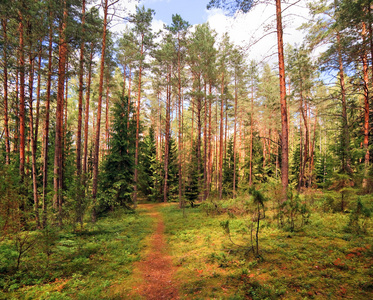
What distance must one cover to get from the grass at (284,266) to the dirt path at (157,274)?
11.6 inches

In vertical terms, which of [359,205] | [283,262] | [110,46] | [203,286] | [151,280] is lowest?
[151,280]

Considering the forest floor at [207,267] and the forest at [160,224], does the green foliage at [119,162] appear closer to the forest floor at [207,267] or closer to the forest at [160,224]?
the forest at [160,224]

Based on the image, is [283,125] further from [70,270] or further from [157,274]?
[70,270]

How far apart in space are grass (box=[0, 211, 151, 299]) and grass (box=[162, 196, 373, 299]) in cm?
180

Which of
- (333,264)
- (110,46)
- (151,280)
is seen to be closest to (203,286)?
(151,280)

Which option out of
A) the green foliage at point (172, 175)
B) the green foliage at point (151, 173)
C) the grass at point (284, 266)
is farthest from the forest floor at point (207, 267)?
the green foliage at point (151, 173)

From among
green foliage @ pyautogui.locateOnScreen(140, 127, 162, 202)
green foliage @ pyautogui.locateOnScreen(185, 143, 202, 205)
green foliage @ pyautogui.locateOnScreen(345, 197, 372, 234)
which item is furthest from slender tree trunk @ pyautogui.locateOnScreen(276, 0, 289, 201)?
green foliage @ pyautogui.locateOnScreen(140, 127, 162, 202)

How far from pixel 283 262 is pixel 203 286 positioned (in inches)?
87.2

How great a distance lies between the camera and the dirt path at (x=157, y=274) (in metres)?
4.31

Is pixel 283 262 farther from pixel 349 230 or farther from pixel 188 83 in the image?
pixel 188 83

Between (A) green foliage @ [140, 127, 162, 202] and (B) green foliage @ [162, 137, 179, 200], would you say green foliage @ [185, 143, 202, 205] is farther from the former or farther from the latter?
(A) green foliage @ [140, 127, 162, 202]

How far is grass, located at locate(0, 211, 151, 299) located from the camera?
4.05 meters

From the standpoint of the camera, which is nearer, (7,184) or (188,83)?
(7,184)

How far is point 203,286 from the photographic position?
13.9 ft
